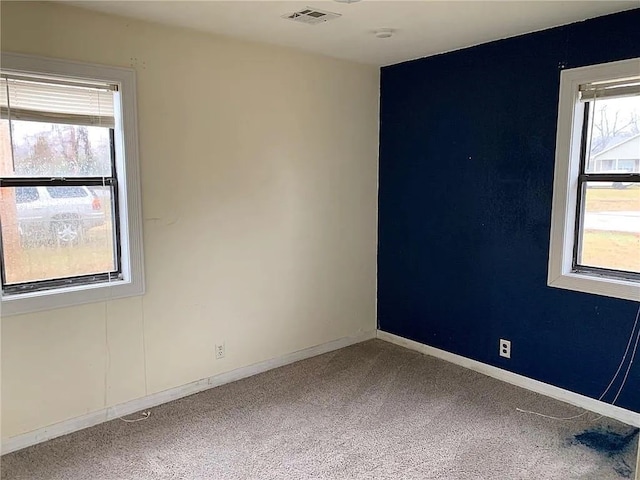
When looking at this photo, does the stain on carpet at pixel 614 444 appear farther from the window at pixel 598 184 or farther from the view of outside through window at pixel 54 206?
the view of outside through window at pixel 54 206

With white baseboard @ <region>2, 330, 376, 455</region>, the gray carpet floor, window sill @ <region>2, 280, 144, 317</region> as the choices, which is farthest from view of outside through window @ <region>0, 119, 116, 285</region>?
the gray carpet floor

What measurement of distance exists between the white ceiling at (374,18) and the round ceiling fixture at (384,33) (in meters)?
0.04

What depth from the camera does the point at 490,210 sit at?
11.5 ft

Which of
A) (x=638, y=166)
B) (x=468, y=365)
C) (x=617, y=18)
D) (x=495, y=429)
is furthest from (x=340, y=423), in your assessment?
(x=617, y=18)

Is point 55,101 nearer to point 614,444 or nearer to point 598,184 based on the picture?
point 598,184

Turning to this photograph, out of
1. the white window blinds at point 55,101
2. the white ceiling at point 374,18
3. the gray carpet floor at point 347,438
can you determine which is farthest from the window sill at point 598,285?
the white window blinds at point 55,101

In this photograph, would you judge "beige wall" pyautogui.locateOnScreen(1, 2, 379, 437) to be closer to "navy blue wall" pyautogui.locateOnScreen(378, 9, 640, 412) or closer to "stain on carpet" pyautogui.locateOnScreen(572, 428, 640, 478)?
"navy blue wall" pyautogui.locateOnScreen(378, 9, 640, 412)

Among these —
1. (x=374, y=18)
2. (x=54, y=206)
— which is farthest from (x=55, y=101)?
(x=374, y=18)

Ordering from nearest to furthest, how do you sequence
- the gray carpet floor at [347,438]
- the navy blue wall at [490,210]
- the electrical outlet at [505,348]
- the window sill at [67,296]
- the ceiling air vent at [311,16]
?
1. the gray carpet floor at [347,438]
2. the window sill at [67,296]
3. the ceiling air vent at [311,16]
4. the navy blue wall at [490,210]
5. the electrical outlet at [505,348]

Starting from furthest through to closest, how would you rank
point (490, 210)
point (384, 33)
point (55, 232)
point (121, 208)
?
point (490, 210) < point (384, 33) < point (121, 208) < point (55, 232)

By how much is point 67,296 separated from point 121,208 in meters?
0.58

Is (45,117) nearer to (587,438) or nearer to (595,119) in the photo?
(595,119)

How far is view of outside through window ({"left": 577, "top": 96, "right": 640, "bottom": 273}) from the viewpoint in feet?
9.46

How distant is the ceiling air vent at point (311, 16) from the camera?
2.71 metres
